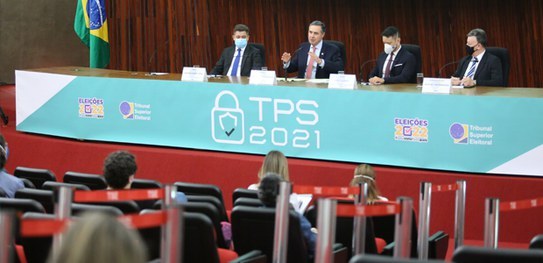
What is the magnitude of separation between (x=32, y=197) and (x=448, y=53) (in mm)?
6990

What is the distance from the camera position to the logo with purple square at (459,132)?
6461 millimetres

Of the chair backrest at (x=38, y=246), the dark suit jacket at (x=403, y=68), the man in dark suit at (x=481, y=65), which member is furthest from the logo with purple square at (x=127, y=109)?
the chair backrest at (x=38, y=246)

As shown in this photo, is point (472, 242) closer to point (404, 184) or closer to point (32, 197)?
point (404, 184)

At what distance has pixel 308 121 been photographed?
698 cm

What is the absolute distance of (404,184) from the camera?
664 cm

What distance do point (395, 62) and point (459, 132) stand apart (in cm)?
159

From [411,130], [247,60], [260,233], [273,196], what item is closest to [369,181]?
[273,196]

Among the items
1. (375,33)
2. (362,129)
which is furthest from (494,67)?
(375,33)

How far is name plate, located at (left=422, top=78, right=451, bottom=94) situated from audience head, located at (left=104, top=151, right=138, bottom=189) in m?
2.73

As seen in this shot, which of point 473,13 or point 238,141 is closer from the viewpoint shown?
point 238,141

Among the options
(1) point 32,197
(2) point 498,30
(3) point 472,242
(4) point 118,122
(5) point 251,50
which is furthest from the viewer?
(2) point 498,30

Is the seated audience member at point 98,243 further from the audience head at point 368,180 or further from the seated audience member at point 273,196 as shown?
the audience head at point 368,180

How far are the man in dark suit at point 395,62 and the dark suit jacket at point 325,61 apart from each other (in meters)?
0.47

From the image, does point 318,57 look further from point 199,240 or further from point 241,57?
point 199,240
